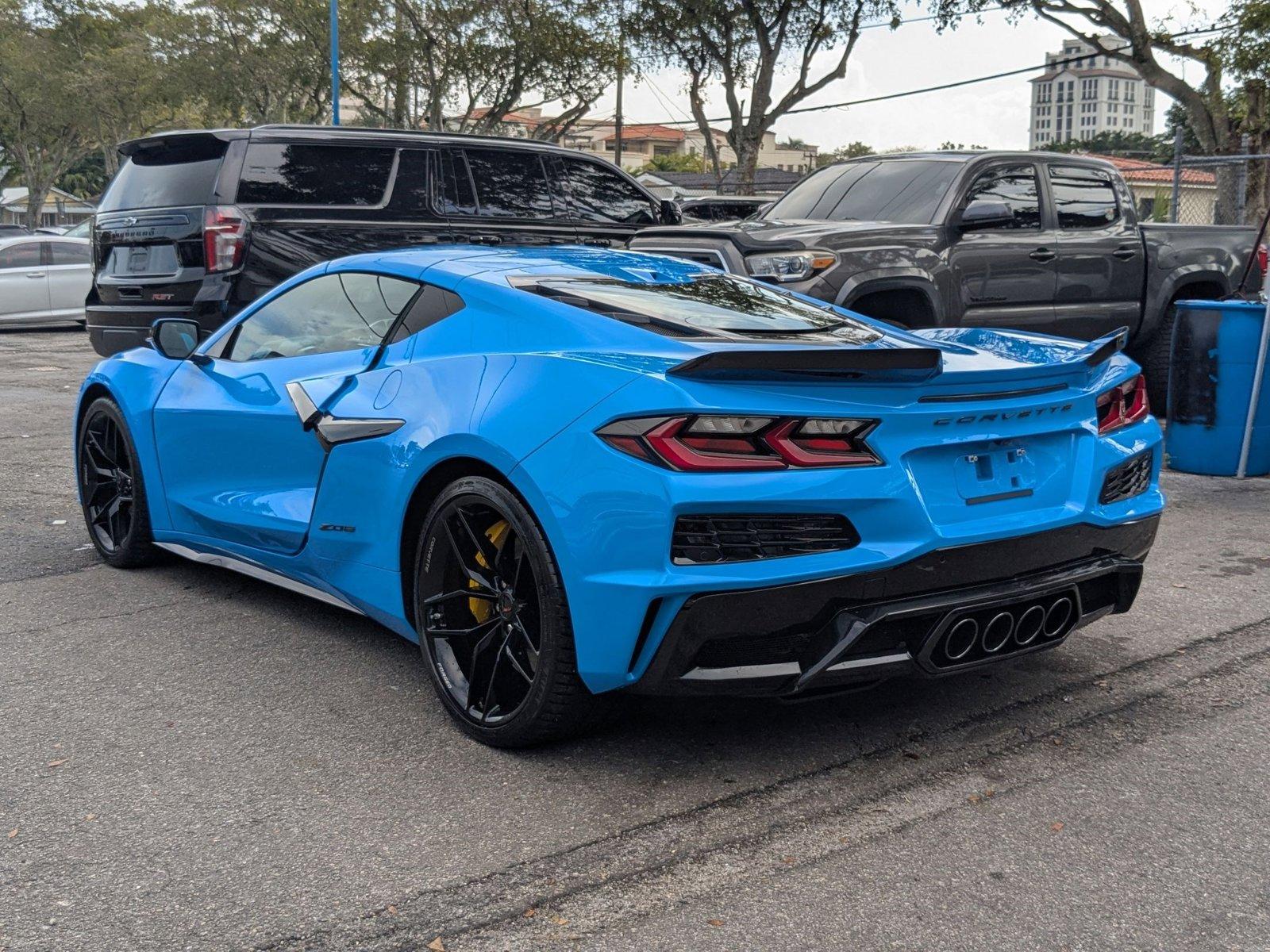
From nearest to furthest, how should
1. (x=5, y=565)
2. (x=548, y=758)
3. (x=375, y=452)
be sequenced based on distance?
(x=548, y=758), (x=375, y=452), (x=5, y=565)

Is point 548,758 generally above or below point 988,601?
below

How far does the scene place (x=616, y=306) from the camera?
12.7 feet

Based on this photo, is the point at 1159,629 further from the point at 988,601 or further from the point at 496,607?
the point at 496,607

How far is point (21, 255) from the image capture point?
60.6 ft

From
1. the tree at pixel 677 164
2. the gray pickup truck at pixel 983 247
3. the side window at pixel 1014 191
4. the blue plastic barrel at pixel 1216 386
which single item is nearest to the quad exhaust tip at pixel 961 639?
the gray pickup truck at pixel 983 247

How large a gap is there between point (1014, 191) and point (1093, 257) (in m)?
0.83

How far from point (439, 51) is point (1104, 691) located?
3649 centimetres

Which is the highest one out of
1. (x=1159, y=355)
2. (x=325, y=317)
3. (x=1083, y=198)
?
(x=1083, y=198)

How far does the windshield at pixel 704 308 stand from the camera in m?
3.80

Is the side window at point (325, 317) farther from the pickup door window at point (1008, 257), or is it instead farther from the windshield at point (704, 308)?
the pickup door window at point (1008, 257)

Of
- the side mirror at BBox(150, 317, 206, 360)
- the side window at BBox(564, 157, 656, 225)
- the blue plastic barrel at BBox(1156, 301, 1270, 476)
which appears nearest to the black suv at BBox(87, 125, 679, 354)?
the side window at BBox(564, 157, 656, 225)

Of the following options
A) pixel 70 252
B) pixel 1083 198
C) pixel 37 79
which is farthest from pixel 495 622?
pixel 37 79

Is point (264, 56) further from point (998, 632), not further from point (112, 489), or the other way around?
point (998, 632)

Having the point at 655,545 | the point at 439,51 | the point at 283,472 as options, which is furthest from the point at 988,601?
the point at 439,51
